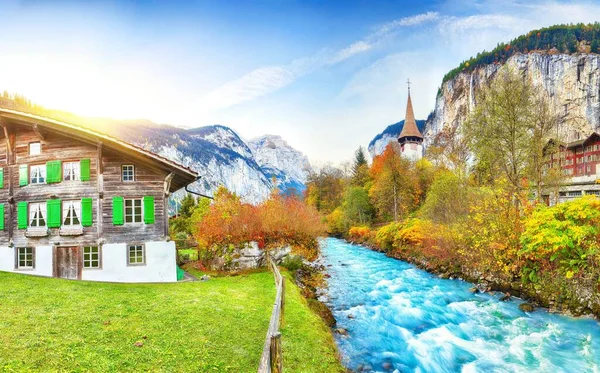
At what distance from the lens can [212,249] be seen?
2397 cm

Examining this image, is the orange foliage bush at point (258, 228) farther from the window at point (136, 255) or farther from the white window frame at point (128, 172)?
the white window frame at point (128, 172)

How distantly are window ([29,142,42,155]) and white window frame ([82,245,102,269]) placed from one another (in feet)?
19.6

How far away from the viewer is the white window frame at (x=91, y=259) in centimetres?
1808

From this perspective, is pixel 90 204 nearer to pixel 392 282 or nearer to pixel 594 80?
pixel 392 282

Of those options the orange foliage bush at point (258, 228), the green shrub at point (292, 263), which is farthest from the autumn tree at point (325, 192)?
the orange foliage bush at point (258, 228)

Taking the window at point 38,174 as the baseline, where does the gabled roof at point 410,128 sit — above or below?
above

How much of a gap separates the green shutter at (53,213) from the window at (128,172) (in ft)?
12.1

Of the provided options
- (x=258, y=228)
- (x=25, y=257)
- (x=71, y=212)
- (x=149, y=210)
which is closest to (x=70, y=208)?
(x=71, y=212)

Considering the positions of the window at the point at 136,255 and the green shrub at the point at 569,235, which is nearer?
the green shrub at the point at 569,235

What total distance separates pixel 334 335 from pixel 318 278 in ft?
36.3

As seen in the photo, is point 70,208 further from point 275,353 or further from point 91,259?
point 275,353

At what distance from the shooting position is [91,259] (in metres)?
18.2

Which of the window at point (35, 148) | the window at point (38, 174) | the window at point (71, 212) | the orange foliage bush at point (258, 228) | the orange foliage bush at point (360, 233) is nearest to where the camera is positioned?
the window at point (71, 212)

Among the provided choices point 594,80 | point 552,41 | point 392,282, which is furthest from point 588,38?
point 392,282
